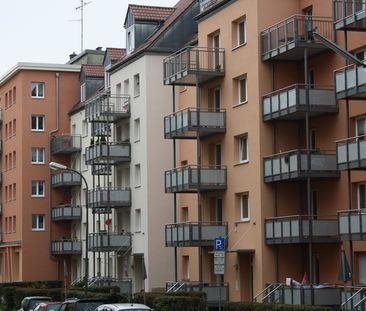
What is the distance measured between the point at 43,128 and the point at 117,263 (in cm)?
1851

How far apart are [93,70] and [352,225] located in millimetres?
42176

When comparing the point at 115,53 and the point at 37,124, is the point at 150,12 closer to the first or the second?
the point at 115,53

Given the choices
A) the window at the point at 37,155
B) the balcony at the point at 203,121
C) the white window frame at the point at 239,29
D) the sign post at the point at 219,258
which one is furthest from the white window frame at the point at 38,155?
the sign post at the point at 219,258

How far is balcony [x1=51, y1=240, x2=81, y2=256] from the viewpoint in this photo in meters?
68.2

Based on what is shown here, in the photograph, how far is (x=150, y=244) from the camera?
175 ft

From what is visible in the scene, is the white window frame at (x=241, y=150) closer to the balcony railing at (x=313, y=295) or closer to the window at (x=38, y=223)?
the balcony railing at (x=313, y=295)

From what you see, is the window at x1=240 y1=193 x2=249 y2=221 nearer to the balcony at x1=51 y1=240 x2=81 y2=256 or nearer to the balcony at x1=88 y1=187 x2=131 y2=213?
the balcony at x1=88 y1=187 x2=131 y2=213

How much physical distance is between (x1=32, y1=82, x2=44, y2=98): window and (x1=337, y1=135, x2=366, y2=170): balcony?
43508 mm

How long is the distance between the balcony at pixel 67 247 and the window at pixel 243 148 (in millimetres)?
27125

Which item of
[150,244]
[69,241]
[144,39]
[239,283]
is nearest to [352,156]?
[239,283]

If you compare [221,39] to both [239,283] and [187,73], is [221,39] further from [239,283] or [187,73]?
[239,283]

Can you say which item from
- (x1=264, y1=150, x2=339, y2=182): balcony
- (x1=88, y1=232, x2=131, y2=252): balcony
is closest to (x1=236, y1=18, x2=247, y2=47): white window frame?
(x1=264, y1=150, x2=339, y2=182): balcony

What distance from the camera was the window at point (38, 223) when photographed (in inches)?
2894

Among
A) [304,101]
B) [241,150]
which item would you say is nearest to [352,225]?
[304,101]
